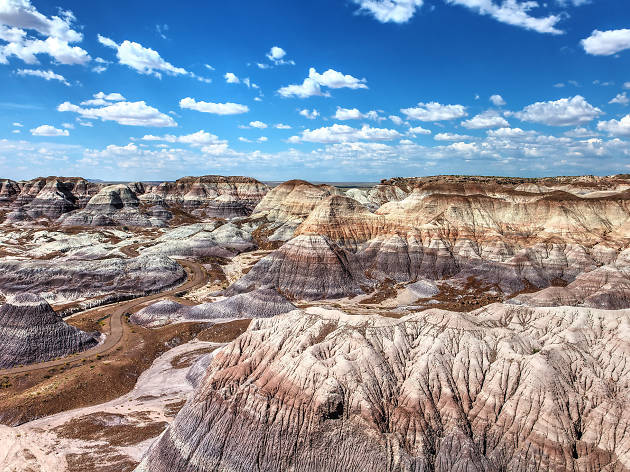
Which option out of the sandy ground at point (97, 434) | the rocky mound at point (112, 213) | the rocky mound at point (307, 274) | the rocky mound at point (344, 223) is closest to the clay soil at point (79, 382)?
the sandy ground at point (97, 434)

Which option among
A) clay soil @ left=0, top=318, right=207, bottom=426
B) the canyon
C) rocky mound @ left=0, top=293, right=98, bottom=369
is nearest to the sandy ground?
the canyon

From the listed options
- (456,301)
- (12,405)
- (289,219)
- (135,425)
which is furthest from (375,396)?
(289,219)

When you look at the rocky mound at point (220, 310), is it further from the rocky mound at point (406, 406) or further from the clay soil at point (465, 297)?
the rocky mound at point (406, 406)

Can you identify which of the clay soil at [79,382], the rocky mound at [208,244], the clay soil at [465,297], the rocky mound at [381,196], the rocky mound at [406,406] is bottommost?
the clay soil at [465,297]

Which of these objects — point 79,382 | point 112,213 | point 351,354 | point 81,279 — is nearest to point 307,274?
point 79,382

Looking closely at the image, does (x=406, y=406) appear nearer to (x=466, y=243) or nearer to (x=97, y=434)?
(x=97, y=434)
